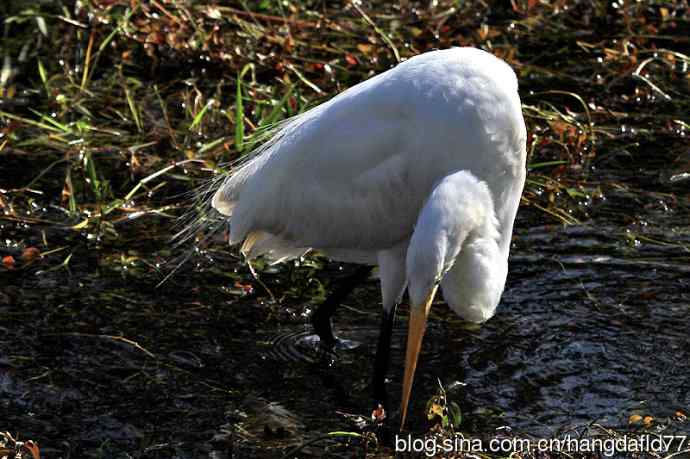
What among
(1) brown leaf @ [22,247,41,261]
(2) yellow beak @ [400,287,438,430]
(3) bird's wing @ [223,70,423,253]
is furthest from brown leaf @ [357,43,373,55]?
(2) yellow beak @ [400,287,438,430]

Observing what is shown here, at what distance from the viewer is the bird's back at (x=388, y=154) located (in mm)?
4301

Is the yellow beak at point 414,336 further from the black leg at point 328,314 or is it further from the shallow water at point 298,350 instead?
the black leg at point 328,314

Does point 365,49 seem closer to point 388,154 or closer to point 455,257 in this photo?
point 388,154

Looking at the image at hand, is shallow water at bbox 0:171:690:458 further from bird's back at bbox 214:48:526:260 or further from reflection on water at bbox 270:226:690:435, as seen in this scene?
bird's back at bbox 214:48:526:260

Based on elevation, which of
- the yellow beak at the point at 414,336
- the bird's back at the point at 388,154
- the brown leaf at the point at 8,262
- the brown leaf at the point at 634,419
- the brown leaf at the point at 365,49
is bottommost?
the brown leaf at the point at 8,262

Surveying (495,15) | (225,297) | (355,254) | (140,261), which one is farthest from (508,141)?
(495,15)

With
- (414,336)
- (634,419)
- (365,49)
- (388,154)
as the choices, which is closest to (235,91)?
(365,49)

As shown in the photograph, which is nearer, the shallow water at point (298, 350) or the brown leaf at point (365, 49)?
the shallow water at point (298, 350)

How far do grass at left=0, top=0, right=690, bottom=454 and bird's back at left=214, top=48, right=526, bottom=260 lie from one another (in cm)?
72

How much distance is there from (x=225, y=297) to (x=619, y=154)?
7.60 feet

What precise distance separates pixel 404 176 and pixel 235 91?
2.83 meters

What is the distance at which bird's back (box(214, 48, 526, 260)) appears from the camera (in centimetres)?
430

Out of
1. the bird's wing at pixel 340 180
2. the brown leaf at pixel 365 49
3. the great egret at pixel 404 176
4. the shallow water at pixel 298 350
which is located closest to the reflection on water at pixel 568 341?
the shallow water at pixel 298 350

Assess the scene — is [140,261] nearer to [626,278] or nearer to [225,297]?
[225,297]
